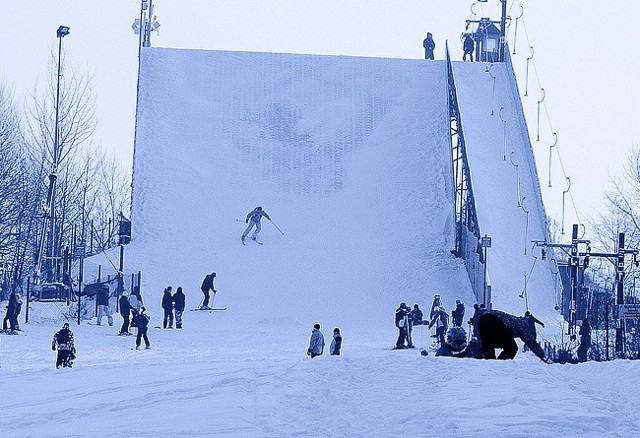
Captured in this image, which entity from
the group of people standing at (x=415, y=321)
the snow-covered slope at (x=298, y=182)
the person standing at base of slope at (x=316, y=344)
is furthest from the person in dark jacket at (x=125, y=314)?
the person standing at base of slope at (x=316, y=344)

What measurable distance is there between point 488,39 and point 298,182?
10.8m

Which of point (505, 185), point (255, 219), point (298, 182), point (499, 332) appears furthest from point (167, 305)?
point (499, 332)

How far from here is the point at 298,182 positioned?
34.5m

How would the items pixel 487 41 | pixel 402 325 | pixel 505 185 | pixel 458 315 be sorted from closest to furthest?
pixel 402 325 → pixel 458 315 → pixel 505 185 → pixel 487 41

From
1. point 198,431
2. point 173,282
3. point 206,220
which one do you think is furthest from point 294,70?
point 198,431

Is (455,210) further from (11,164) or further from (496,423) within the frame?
(496,423)

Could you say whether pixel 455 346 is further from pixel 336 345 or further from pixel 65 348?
pixel 65 348

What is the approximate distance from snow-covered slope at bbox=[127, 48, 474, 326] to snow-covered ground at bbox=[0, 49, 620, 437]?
0.22 feet

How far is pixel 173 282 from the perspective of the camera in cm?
2794

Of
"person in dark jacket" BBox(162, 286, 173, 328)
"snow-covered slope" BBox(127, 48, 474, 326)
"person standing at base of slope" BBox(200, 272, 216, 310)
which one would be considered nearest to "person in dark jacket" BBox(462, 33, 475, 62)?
"snow-covered slope" BBox(127, 48, 474, 326)

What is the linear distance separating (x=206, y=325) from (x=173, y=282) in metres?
3.35

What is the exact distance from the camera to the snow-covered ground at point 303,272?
10.1 m

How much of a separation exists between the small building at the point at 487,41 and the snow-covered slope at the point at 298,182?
2.37 m

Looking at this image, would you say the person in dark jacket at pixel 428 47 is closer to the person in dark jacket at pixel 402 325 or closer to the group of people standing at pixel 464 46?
the group of people standing at pixel 464 46
